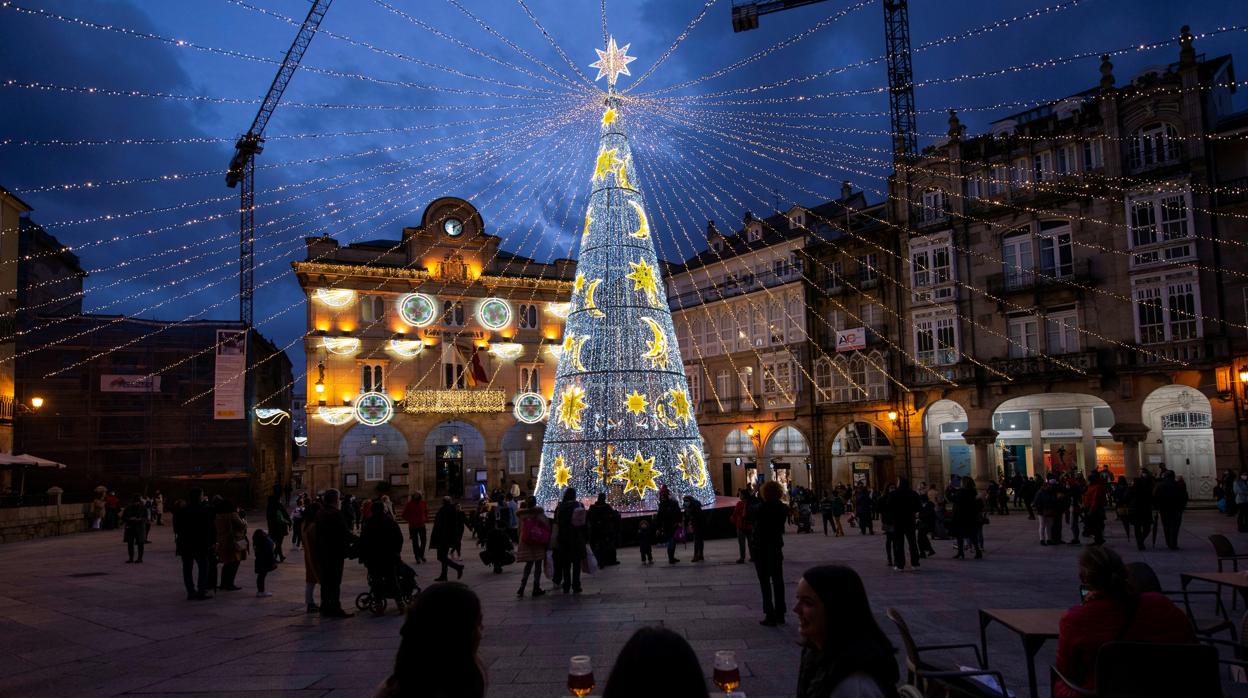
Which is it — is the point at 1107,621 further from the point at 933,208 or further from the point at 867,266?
the point at 867,266

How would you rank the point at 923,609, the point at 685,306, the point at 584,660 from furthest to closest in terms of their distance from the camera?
the point at 685,306
the point at 923,609
the point at 584,660

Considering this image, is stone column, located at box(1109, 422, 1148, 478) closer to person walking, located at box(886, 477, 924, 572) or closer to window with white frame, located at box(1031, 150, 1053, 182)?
window with white frame, located at box(1031, 150, 1053, 182)

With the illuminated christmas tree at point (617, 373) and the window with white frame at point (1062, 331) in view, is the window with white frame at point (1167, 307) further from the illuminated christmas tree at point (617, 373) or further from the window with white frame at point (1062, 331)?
the illuminated christmas tree at point (617, 373)

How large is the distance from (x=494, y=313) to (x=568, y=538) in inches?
1081

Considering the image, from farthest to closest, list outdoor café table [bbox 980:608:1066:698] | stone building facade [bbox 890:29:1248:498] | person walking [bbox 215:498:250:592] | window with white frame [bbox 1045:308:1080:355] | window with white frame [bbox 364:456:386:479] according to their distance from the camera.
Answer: window with white frame [bbox 364:456:386:479] < window with white frame [bbox 1045:308:1080:355] < stone building facade [bbox 890:29:1248:498] < person walking [bbox 215:498:250:592] < outdoor café table [bbox 980:608:1066:698]

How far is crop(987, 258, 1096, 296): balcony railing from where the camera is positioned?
91.6 feet

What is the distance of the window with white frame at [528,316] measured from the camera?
40594 millimetres

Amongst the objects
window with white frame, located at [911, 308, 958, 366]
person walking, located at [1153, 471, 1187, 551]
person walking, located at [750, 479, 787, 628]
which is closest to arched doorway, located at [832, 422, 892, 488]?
window with white frame, located at [911, 308, 958, 366]

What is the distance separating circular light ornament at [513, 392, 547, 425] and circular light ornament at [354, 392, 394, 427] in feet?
19.2

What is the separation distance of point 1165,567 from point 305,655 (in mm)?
12186

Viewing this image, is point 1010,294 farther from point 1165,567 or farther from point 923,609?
point 923,609

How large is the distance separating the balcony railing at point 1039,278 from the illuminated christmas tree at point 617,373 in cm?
1792

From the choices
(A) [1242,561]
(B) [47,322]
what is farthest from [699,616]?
(B) [47,322]

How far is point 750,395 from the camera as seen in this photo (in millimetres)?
39094
